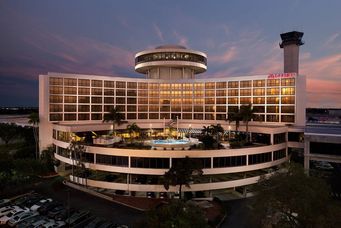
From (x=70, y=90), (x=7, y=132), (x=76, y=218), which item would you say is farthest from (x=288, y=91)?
(x=7, y=132)

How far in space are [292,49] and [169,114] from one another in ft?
188

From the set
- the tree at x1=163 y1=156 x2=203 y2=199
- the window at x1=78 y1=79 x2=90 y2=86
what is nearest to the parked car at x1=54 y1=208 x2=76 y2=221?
the tree at x1=163 y1=156 x2=203 y2=199

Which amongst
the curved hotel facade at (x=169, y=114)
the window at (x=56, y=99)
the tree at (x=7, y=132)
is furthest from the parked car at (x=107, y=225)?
the tree at (x=7, y=132)

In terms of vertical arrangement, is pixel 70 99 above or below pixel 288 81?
below

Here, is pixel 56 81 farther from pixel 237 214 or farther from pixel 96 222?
pixel 237 214

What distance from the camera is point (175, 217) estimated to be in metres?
28.8

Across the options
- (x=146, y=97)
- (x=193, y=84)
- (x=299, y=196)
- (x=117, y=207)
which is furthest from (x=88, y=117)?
(x=299, y=196)

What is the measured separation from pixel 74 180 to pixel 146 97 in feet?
174

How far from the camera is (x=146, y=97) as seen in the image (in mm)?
107250

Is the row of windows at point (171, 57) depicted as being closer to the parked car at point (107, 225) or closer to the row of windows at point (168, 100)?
the row of windows at point (168, 100)

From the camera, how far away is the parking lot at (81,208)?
44.2m

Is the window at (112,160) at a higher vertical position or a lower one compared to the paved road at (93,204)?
higher

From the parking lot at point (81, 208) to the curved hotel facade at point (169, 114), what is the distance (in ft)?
15.7

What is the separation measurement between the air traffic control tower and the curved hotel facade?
0.62m
